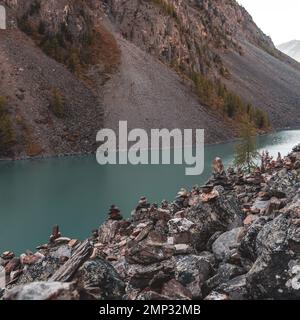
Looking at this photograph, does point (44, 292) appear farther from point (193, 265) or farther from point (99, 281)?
point (193, 265)

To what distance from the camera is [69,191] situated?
75.8 m

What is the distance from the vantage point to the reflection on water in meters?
52.7

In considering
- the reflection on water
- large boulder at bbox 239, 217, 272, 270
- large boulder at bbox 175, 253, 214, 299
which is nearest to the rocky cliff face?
the reflection on water

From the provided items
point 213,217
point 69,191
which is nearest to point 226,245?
point 213,217

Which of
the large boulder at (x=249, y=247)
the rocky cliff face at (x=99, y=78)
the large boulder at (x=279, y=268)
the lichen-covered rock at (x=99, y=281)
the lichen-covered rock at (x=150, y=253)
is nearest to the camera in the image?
the large boulder at (x=279, y=268)

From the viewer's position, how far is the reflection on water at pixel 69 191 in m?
52.7

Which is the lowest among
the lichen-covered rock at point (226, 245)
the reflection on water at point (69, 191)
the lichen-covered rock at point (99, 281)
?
the reflection on water at point (69, 191)

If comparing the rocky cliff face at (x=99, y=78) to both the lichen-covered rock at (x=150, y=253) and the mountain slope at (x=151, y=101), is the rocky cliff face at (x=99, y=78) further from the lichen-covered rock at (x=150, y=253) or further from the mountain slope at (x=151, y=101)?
the lichen-covered rock at (x=150, y=253)

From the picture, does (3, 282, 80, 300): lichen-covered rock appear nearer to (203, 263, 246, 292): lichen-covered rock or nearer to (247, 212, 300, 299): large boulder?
(203, 263, 246, 292): lichen-covered rock

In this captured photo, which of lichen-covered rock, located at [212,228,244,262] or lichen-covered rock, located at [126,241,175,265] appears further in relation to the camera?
lichen-covered rock, located at [212,228,244,262]

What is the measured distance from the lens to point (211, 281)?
42.2ft

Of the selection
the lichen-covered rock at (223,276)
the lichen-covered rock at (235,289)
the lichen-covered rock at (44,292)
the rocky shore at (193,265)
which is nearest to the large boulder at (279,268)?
Result: the rocky shore at (193,265)

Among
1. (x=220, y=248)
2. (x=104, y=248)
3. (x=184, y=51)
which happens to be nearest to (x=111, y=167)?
(x=104, y=248)
